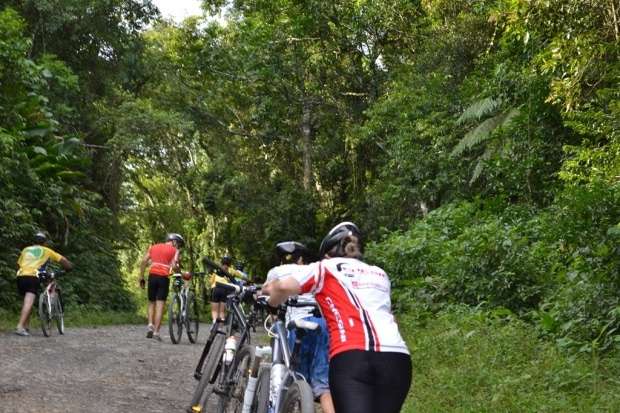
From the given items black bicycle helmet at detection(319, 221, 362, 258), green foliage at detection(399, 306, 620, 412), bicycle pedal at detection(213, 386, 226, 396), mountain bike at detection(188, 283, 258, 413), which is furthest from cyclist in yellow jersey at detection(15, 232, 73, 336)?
black bicycle helmet at detection(319, 221, 362, 258)

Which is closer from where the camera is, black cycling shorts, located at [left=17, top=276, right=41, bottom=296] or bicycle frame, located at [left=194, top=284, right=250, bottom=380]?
bicycle frame, located at [left=194, top=284, right=250, bottom=380]

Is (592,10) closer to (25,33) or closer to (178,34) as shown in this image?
(25,33)

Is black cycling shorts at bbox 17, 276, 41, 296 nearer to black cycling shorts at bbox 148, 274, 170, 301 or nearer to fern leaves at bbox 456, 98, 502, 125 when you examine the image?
black cycling shorts at bbox 148, 274, 170, 301

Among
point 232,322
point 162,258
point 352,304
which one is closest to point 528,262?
point 162,258

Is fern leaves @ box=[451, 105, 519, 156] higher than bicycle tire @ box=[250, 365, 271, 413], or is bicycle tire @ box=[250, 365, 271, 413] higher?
fern leaves @ box=[451, 105, 519, 156]

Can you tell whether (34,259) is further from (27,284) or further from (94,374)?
(94,374)

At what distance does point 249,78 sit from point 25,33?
29.1 feet

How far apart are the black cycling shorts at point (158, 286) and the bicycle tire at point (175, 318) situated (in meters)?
0.36

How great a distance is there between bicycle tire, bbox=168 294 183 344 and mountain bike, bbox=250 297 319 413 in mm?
9101

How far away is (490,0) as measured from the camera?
65.8 ft

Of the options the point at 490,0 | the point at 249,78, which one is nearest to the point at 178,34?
the point at 249,78

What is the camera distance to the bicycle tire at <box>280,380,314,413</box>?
15.6ft

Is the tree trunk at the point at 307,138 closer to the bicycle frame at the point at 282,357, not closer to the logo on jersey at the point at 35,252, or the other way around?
the logo on jersey at the point at 35,252

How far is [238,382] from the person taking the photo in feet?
22.0
